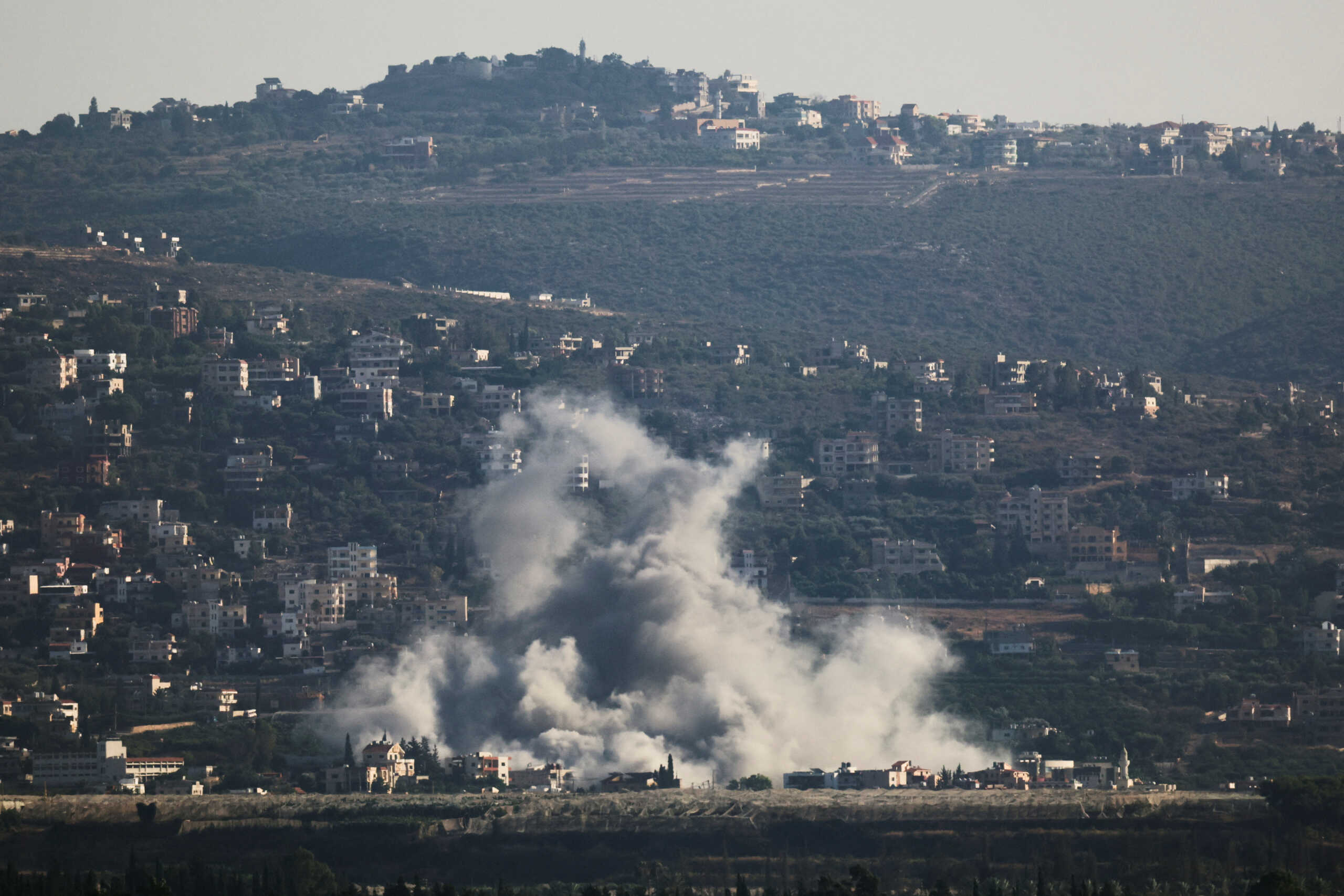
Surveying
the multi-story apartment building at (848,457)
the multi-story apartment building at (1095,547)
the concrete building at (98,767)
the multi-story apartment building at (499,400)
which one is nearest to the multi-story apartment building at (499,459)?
the multi-story apartment building at (499,400)

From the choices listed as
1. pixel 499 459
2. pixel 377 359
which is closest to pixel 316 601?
pixel 499 459

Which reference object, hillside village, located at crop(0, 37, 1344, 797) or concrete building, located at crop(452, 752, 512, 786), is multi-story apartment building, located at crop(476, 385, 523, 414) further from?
concrete building, located at crop(452, 752, 512, 786)

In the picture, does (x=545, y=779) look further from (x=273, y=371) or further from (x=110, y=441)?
(x=273, y=371)

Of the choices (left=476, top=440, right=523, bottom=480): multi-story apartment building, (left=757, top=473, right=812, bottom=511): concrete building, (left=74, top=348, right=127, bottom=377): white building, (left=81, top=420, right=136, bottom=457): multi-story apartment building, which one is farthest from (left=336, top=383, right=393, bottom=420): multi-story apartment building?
(left=757, top=473, right=812, bottom=511): concrete building

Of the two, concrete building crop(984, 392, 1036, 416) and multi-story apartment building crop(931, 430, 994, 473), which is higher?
concrete building crop(984, 392, 1036, 416)

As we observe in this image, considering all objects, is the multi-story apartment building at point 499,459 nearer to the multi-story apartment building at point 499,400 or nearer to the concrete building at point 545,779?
the multi-story apartment building at point 499,400

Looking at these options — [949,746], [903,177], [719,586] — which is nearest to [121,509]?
[719,586]
